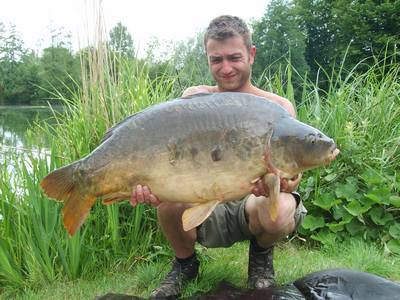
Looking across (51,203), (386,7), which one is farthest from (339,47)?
(51,203)

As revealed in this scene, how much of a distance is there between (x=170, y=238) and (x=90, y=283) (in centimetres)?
66

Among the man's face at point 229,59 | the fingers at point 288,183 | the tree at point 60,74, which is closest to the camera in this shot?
the fingers at point 288,183

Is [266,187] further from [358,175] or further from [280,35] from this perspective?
[280,35]

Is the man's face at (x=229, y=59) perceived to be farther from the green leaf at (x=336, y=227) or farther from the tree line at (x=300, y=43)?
the tree line at (x=300, y=43)

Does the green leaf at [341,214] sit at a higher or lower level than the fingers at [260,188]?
lower

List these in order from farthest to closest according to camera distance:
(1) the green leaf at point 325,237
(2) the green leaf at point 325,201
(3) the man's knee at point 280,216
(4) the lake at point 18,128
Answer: (4) the lake at point 18,128
(2) the green leaf at point 325,201
(1) the green leaf at point 325,237
(3) the man's knee at point 280,216

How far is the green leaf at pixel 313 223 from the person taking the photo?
11.8 ft

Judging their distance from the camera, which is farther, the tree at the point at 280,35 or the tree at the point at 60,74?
the tree at the point at 280,35

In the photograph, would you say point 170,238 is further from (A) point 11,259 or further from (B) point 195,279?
(A) point 11,259

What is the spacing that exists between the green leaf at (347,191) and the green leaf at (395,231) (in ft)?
1.13

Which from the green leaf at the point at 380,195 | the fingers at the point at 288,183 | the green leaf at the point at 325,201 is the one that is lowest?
the green leaf at the point at 325,201

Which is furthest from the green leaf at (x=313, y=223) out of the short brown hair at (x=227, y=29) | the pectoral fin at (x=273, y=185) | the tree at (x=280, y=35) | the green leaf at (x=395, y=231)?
the tree at (x=280, y=35)

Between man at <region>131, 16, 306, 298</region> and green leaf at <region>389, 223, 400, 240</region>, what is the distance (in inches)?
41.1

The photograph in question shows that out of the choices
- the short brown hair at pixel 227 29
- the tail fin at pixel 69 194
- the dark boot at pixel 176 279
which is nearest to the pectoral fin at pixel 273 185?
the tail fin at pixel 69 194
